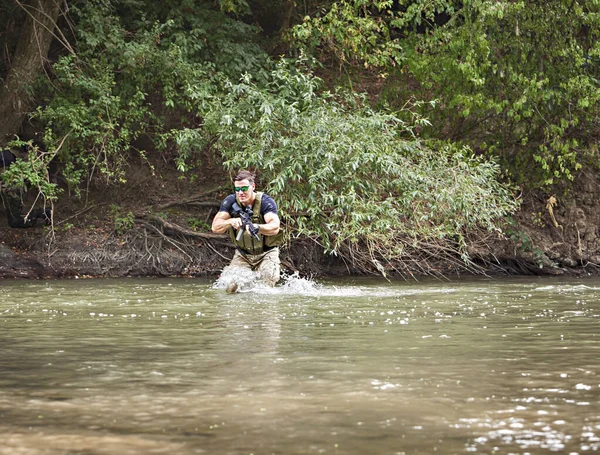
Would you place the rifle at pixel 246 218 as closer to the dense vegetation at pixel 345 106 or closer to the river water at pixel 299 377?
the river water at pixel 299 377

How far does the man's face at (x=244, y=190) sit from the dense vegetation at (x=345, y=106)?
2.68 meters

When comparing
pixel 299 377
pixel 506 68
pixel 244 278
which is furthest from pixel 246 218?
pixel 506 68

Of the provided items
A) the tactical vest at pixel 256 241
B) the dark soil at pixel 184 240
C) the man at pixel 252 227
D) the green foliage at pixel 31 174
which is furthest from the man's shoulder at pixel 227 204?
the green foliage at pixel 31 174

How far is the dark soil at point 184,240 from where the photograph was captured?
1955 cm

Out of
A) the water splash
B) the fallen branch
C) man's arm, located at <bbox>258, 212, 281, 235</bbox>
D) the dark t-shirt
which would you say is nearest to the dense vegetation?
the fallen branch

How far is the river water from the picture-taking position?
5.34 meters

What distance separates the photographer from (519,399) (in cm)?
633

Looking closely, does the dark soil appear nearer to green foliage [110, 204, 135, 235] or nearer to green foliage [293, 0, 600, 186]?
green foliage [110, 204, 135, 235]

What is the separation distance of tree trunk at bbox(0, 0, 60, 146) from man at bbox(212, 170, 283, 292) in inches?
270

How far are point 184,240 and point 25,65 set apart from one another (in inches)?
178

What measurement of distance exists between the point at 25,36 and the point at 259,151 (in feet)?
19.1

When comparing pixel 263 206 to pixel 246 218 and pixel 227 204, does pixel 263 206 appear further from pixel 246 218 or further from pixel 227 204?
pixel 227 204

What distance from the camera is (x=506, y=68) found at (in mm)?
20422

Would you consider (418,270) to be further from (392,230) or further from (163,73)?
(163,73)
